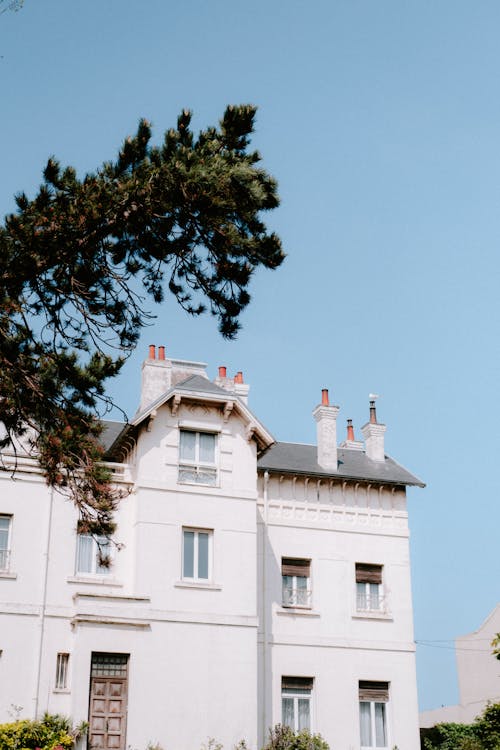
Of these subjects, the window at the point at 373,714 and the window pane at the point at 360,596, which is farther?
the window pane at the point at 360,596

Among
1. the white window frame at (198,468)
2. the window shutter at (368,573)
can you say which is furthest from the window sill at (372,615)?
the white window frame at (198,468)

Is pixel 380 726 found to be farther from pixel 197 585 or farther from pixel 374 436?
pixel 374 436

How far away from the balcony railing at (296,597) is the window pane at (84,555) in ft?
18.2

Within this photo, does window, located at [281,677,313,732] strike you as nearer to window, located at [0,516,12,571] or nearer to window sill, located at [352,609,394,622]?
window sill, located at [352,609,394,622]

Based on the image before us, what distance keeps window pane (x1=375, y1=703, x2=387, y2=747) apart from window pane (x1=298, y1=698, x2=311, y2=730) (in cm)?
206

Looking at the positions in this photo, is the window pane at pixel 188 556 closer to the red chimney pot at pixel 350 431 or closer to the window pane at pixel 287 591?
the window pane at pixel 287 591

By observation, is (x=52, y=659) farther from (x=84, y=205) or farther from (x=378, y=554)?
(x=84, y=205)

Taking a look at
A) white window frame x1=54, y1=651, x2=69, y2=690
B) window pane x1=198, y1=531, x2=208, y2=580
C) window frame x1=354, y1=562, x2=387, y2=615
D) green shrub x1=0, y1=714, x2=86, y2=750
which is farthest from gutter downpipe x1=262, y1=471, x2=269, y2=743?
white window frame x1=54, y1=651, x2=69, y2=690

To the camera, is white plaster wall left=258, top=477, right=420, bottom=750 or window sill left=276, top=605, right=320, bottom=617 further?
window sill left=276, top=605, right=320, bottom=617

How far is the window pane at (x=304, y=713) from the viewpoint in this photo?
26.4 metres

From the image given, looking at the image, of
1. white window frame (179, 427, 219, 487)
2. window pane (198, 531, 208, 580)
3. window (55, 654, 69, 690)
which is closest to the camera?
window (55, 654, 69, 690)

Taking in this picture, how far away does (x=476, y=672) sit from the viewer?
125 ft

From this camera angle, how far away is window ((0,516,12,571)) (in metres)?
24.6

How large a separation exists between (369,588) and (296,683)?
3.51 m
